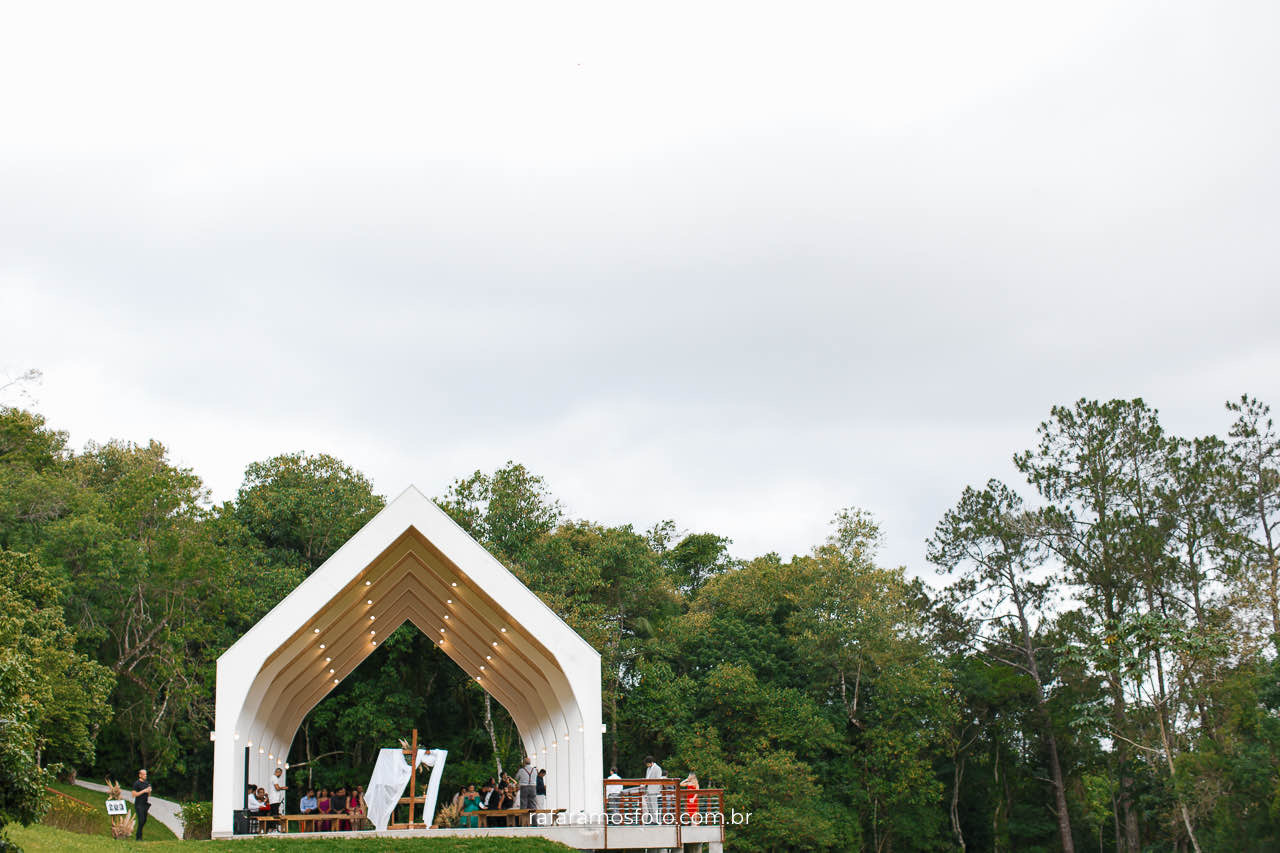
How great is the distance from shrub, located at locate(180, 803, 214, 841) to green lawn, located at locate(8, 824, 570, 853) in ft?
10.6

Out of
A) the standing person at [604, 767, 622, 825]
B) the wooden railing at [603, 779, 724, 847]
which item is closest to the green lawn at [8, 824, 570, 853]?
the wooden railing at [603, 779, 724, 847]

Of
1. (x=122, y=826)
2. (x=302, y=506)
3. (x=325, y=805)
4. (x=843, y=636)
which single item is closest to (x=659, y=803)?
(x=325, y=805)

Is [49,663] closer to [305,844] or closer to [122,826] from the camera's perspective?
[122,826]

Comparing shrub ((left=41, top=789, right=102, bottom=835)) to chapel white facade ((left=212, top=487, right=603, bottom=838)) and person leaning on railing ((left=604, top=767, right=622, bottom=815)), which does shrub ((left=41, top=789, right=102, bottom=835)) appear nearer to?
chapel white facade ((left=212, top=487, right=603, bottom=838))

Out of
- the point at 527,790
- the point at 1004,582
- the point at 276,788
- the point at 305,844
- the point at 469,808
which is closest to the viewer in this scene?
the point at 305,844

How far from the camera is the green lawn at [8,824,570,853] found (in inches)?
556

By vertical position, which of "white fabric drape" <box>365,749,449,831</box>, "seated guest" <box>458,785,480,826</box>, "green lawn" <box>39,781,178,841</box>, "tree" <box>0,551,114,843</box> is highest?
"tree" <box>0,551,114,843</box>

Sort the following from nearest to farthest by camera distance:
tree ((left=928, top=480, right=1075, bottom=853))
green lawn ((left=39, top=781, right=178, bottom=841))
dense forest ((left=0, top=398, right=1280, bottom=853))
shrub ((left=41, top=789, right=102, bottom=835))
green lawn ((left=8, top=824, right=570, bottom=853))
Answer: green lawn ((left=8, top=824, right=570, bottom=853))
shrub ((left=41, top=789, right=102, bottom=835))
green lawn ((left=39, top=781, right=178, bottom=841))
dense forest ((left=0, top=398, right=1280, bottom=853))
tree ((left=928, top=480, right=1075, bottom=853))

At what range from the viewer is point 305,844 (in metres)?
15.5

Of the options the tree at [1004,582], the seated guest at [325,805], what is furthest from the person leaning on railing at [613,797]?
the tree at [1004,582]

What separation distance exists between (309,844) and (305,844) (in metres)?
0.05

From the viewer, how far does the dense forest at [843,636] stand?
97.8 ft

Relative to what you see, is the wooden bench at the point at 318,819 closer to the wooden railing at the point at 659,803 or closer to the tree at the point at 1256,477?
the wooden railing at the point at 659,803

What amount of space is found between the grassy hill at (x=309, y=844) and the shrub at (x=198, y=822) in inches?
124
